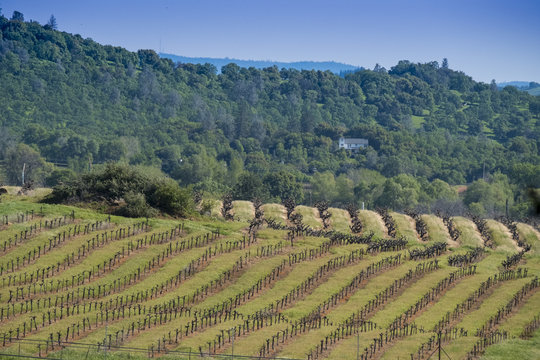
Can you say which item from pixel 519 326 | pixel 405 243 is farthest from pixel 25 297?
pixel 405 243

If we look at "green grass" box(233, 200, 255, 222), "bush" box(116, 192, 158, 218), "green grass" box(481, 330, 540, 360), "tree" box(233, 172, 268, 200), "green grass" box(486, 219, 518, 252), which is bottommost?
"tree" box(233, 172, 268, 200)

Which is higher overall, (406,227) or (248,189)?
(406,227)

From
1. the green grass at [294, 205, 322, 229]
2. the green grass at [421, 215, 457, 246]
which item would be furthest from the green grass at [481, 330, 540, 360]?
the green grass at [294, 205, 322, 229]

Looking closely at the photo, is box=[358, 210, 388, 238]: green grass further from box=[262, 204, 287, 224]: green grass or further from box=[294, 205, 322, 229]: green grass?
box=[262, 204, 287, 224]: green grass

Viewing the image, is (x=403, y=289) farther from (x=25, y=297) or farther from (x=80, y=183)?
(x=80, y=183)

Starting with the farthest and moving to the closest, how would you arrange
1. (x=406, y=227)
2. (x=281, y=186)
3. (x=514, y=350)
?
(x=281, y=186) < (x=406, y=227) < (x=514, y=350)

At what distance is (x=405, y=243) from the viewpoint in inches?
2990

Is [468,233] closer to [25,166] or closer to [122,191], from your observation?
[122,191]

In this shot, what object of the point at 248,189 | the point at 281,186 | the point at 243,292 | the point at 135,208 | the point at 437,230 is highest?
the point at 135,208

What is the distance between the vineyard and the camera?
4425 cm

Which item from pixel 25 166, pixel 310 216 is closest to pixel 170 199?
pixel 310 216

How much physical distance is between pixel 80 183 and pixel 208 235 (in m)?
17.5

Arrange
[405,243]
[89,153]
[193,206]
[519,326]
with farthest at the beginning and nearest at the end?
1. [89,153]
2. [193,206]
3. [405,243]
4. [519,326]

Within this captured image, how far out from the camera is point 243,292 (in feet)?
183
